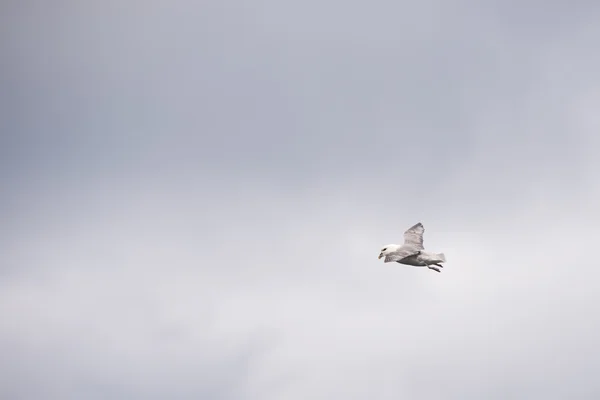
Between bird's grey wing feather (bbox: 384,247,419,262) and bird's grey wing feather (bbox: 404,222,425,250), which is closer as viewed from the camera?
bird's grey wing feather (bbox: 384,247,419,262)

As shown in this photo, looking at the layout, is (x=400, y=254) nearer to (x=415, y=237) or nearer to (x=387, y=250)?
(x=387, y=250)

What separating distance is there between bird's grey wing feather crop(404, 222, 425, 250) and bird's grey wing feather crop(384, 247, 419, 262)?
161 cm

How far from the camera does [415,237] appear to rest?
437 ft

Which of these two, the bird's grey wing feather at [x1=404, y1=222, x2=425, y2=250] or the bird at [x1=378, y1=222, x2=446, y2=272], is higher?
the bird's grey wing feather at [x1=404, y1=222, x2=425, y2=250]

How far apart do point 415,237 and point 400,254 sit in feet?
20.8

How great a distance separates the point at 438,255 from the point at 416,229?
23.1 feet

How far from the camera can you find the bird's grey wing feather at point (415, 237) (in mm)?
131500

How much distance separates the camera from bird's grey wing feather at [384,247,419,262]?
5012 inches

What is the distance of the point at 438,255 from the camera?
423 ft

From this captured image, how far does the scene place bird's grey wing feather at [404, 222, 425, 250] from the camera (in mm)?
131500

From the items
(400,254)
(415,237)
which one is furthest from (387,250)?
(415,237)

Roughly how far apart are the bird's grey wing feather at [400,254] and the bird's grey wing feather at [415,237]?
1.61m

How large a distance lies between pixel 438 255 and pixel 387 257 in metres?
6.88

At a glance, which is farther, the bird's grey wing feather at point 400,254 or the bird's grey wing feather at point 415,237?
the bird's grey wing feather at point 415,237
